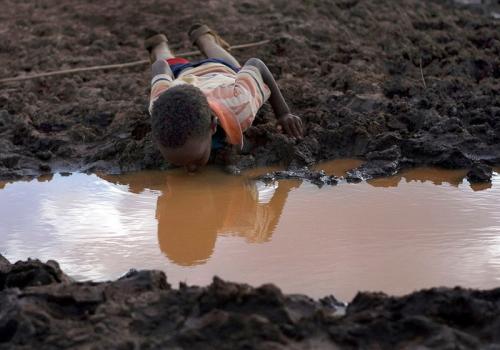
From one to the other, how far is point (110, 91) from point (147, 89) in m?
0.26

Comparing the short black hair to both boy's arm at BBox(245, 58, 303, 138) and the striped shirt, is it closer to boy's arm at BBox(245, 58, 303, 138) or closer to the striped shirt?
the striped shirt

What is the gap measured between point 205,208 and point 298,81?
1.99 metres

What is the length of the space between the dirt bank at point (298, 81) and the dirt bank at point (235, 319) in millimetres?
1959

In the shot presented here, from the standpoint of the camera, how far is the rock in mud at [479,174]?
13.2 ft

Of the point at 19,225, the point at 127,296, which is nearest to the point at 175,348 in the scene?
the point at 127,296

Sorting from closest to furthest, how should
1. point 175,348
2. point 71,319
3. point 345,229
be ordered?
1. point 175,348
2. point 71,319
3. point 345,229

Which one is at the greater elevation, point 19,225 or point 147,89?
point 147,89

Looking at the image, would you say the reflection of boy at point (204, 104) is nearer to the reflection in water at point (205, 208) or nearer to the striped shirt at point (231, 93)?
the striped shirt at point (231, 93)

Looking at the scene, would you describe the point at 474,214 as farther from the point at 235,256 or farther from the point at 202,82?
the point at 202,82

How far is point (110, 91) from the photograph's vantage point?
5613 mm

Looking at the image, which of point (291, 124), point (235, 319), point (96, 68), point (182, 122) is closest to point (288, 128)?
point (291, 124)

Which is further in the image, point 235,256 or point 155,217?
point 155,217

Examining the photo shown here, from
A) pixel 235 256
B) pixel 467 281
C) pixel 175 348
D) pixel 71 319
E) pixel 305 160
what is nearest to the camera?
pixel 175 348

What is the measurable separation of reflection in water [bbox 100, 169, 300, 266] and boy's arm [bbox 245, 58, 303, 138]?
0.52 metres
